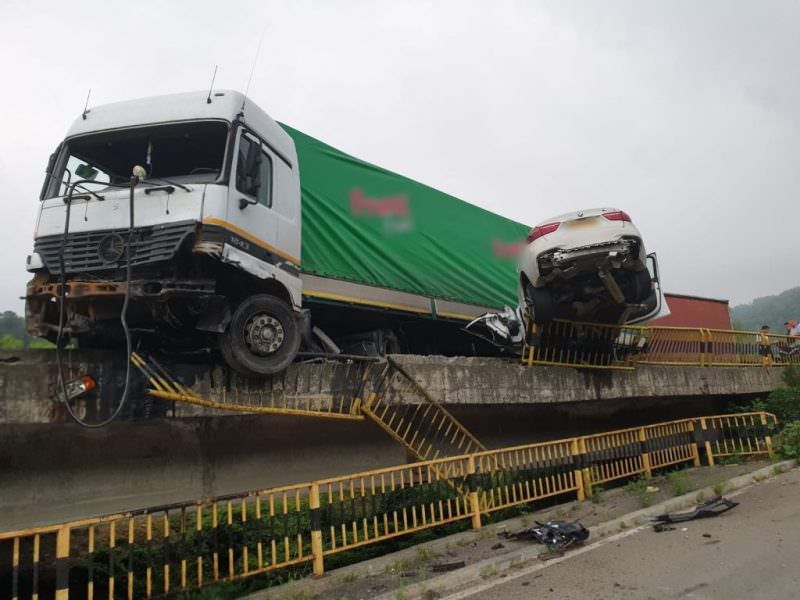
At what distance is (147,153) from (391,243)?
378 centimetres

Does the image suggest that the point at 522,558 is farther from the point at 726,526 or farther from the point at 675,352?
the point at 675,352

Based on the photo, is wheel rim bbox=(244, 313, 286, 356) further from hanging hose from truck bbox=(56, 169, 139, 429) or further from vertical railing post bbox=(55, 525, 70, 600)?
vertical railing post bbox=(55, 525, 70, 600)

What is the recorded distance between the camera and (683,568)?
4172 mm

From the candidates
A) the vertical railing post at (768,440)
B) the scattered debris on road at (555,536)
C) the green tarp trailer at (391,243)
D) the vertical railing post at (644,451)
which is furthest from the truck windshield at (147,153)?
the vertical railing post at (768,440)

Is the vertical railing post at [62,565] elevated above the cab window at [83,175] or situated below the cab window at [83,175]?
below

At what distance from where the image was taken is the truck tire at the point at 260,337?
5137mm

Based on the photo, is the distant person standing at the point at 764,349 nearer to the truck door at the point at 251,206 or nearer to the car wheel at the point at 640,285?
the car wheel at the point at 640,285

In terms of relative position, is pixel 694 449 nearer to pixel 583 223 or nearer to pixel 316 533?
pixel 583 223

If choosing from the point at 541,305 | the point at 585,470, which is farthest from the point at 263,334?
the point at 585,470

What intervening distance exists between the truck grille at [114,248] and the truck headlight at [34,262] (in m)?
0.09

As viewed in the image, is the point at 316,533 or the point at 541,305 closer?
the point at 316,533

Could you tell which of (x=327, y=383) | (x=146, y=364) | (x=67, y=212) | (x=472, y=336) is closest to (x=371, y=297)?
(x=327, y=383)

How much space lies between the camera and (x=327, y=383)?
6051mm

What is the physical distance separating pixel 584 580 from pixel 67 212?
557 centimetres
